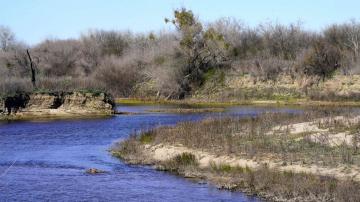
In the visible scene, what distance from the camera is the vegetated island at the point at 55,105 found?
2494 inches

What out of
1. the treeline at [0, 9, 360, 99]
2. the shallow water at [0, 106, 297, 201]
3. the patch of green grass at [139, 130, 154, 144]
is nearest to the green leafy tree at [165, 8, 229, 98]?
the treeline at [0, 9, 360, 99]

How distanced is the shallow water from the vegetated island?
13096 millimetres

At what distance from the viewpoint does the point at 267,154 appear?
28.9m

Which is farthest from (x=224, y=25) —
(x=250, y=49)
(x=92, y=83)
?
(x=92, y=83)

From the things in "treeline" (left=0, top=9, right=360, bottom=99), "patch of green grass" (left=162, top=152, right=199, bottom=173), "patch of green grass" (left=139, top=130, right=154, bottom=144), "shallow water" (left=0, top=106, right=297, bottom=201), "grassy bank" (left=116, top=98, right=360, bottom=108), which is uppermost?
"treeline" (left=0, top=9, right=360, bottom=99)

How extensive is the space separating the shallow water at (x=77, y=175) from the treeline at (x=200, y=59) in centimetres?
3677

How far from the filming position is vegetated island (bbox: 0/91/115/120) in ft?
208

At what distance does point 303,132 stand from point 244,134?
3295mm

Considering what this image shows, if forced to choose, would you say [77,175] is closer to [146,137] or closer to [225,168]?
[225,168]

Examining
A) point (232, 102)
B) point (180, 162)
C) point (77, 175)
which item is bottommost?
point (77, 175)

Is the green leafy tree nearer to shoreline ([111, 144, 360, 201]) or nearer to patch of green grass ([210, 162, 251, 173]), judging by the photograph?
shoreline ([111, 144, 360, 201])

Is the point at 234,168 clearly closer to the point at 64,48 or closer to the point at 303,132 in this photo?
the point at 303,132

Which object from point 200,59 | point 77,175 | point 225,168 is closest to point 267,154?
point 225,168

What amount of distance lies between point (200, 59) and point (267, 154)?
7101 centimetres
